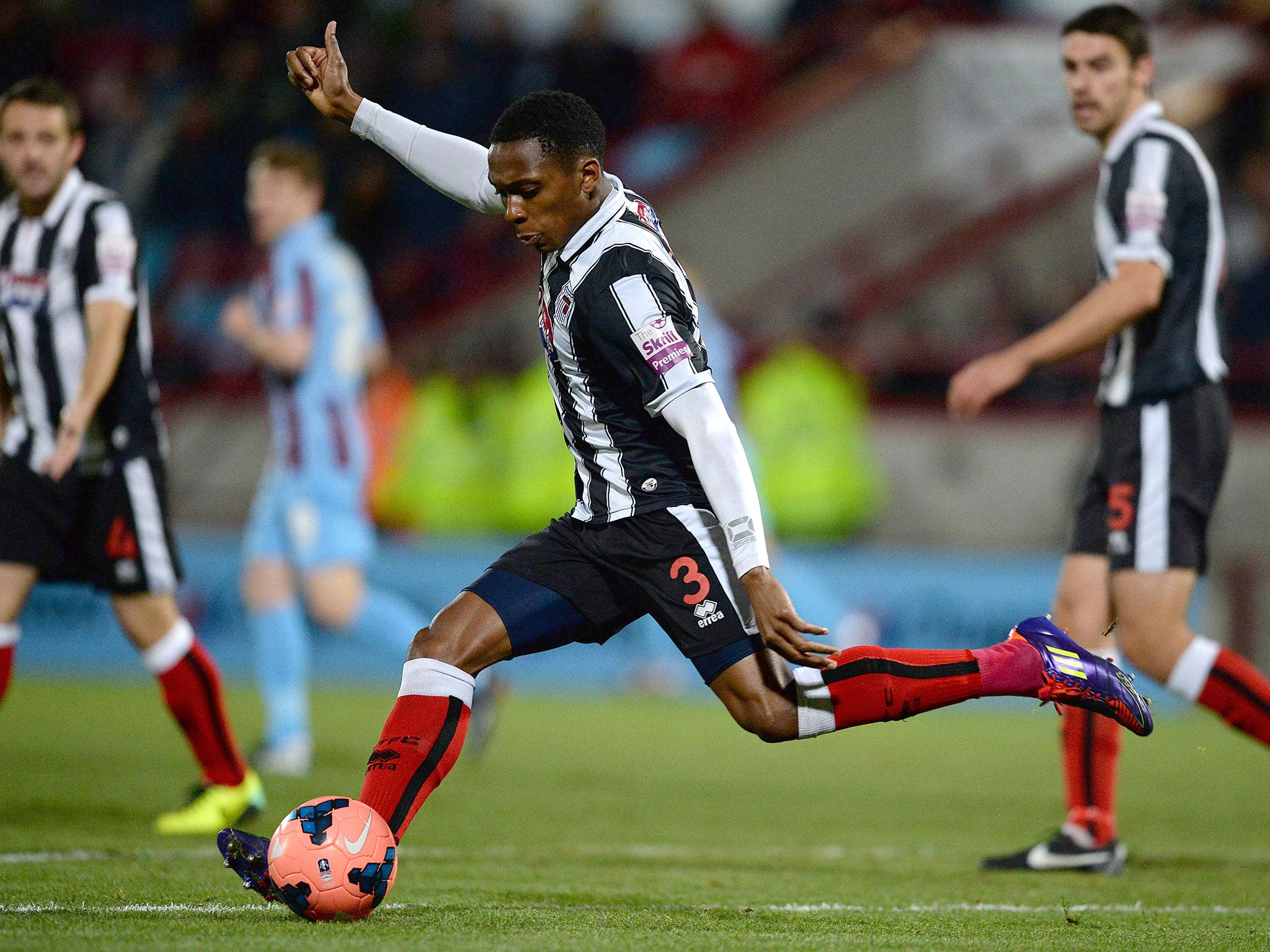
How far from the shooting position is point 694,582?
155 inches

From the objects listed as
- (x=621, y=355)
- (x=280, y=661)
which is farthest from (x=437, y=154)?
(x=280, y=661)

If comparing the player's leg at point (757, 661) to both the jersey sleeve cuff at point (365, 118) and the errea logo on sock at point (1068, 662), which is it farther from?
the jersey sleeve cuff at point (365, 118)

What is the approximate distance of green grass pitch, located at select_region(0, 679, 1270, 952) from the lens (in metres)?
3.72

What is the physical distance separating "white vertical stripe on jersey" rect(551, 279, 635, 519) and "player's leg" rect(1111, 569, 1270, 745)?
1.85 meters

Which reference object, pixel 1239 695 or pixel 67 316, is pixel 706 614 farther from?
pixel 67 316

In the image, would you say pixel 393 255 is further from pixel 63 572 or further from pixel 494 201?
pixel 494 201

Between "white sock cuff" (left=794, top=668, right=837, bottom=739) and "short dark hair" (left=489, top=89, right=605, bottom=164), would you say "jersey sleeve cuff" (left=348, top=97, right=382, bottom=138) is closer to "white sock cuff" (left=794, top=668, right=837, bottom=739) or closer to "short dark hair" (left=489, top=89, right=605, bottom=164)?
"short dark hair" (left=489, top=89, right=605, bottom=164)

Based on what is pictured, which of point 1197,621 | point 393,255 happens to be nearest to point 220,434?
point 393,255

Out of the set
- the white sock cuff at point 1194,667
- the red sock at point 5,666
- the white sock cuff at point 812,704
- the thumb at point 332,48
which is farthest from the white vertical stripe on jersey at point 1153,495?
the red sock at point 5,666

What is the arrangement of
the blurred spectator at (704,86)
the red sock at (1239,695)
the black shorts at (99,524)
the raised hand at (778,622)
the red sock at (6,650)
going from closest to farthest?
the raised hand at (778,622) < the red sock at (1239,695) < the red sock at (6,650) < the black shorts at (99,524) < the blurred spectator at (704,86)

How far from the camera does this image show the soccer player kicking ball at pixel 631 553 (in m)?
3.78

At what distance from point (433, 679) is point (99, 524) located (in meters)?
2.00

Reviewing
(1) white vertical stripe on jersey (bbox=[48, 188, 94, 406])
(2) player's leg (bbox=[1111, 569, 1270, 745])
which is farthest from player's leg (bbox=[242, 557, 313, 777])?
(2) player's leg (bbox=[1111, 569, 1270, 745])

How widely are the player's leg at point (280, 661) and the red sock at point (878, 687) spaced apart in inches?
146
